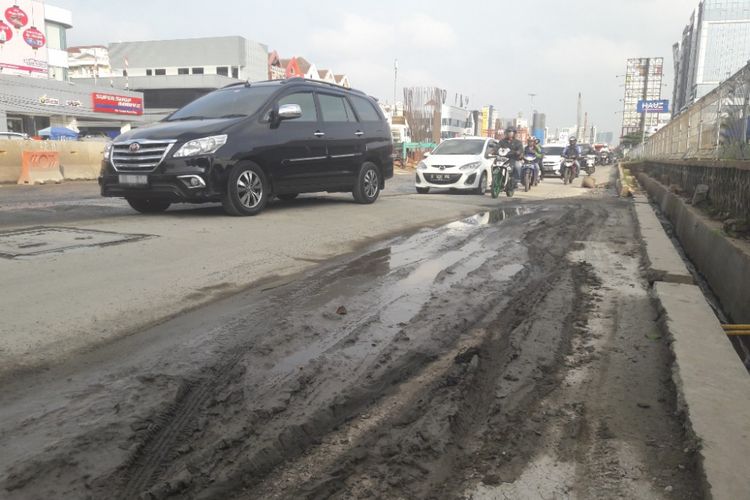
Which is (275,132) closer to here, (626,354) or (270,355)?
(270,355)

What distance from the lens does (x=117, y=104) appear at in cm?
4825

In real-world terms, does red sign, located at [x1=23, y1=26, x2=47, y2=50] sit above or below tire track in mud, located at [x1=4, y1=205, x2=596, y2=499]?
above

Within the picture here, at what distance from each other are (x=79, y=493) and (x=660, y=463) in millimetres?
2040

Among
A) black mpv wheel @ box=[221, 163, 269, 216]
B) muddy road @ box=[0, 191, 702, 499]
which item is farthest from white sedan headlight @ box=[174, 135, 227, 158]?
muddy road @ box=[0, 191, 702, 499]

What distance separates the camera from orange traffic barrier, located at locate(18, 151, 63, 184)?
15.2 meters

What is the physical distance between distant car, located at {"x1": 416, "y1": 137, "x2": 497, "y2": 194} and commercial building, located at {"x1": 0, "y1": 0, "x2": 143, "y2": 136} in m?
34.5

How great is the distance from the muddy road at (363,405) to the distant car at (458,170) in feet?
31.8

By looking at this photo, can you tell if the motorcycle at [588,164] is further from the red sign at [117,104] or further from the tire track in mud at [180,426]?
the red sign at [117,104]

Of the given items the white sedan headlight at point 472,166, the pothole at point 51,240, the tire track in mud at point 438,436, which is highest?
the white sedan headlight at point 472,166

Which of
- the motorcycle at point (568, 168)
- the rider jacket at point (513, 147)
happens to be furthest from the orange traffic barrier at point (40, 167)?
the motorcycle at point (568, 168)

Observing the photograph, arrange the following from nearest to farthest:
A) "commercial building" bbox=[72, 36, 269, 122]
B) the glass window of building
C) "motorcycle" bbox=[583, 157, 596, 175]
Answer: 1. "motorcycle" bbox=[583, 157, 596, 175]
2. the glass window of building
3. "commercial building" bbox=[72, 36, 269, 122]

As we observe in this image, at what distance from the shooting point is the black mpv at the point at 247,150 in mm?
7121

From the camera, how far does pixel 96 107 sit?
151 ft

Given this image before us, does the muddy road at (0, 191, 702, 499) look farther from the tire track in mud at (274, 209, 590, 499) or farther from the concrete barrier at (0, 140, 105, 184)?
the concrete barrier at (0, 140, 105, 184)
